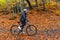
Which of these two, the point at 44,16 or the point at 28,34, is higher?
the point at 28,34

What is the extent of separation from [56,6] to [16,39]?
20851 mm

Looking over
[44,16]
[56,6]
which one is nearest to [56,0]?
[56,6]

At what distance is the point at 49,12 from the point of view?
2892cm

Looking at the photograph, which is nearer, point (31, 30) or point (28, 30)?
point (31, 30)

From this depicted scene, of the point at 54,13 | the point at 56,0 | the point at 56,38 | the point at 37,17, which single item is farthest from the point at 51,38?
the point at 56,0

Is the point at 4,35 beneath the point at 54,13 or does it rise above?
above

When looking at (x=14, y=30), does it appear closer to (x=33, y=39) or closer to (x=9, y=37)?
(x=9, y=37)

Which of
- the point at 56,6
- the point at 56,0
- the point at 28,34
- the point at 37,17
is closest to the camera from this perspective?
the point at 28,34

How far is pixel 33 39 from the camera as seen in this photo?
13523 mm

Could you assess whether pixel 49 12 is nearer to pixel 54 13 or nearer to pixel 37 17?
pixel 54 13

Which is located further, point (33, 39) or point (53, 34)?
point (53, 34)

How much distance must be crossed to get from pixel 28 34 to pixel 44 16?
40.9 feet

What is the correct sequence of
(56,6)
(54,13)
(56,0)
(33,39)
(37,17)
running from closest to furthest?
(33,39), (37,17), (54,13), (56,6), (56,0)

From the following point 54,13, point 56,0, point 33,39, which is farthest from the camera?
point 56,0
